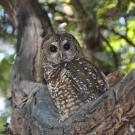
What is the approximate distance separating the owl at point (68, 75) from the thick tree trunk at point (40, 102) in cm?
9

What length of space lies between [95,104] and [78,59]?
111cm

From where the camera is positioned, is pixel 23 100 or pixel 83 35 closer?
pixel 23 100

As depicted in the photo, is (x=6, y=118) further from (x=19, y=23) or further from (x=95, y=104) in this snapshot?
(x=95, y=104)

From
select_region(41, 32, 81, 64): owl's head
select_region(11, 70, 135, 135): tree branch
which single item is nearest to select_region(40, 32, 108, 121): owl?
select_region(41, 32, 81, 64): owl's head

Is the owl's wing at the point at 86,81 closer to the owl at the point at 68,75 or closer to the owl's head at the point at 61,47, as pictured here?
the owl at the point at 68,75

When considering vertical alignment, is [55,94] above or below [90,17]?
below

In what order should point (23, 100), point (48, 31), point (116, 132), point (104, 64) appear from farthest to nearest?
point (104, 64) → point (48, 31) → point (23, 100) → point (116, 132)

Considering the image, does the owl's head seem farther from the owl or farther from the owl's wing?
the owl's wing

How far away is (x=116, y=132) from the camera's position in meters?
2.11

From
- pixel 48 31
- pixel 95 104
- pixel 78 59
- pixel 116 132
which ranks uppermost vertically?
pixel 48 31

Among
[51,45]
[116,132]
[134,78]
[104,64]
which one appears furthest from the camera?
[104,64]

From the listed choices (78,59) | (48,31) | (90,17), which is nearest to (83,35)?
(90,17)

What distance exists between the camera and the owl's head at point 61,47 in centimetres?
330

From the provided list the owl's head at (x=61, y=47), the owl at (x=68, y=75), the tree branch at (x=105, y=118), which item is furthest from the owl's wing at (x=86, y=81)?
the tree branch at (x=105, y=118)
